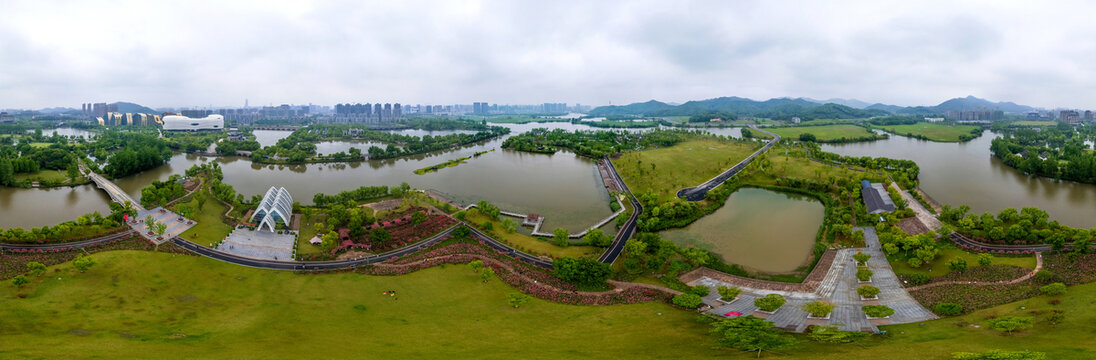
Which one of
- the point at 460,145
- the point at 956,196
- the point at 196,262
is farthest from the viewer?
the point at 460,145

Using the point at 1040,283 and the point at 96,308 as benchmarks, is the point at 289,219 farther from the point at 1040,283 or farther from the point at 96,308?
the point at 1040,283

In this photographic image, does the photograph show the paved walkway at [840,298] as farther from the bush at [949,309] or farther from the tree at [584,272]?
the tree at [584,272]

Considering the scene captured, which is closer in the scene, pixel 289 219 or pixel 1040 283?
pixel 1040 283

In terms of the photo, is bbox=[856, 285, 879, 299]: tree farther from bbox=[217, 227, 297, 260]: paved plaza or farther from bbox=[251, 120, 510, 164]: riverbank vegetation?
bbox=[251, 120, 510, 164]: riverbank vegetation

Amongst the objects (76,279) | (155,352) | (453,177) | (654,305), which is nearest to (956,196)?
(654,305)

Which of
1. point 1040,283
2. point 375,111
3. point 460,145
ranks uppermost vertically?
point 375,111

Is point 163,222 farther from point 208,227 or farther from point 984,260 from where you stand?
point 984,260

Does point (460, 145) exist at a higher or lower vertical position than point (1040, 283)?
higher
